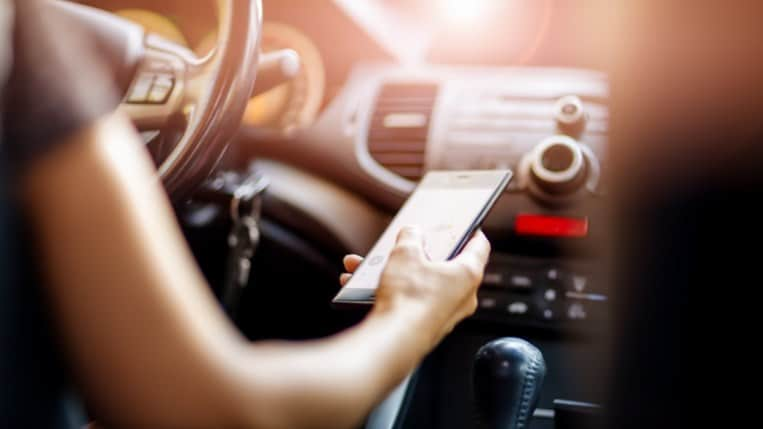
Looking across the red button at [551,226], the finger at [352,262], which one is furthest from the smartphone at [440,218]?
the red button at [551,226]

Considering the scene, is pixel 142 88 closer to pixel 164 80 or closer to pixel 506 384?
pixel 164 80

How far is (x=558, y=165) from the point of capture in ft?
4.12

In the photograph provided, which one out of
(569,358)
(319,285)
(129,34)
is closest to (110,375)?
(129,34)

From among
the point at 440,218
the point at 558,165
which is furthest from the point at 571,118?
the point at 440,218

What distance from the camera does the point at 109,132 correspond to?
52 cm

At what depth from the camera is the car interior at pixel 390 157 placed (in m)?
0.96

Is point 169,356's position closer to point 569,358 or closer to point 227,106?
point 227,106

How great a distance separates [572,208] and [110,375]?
0.87 metres

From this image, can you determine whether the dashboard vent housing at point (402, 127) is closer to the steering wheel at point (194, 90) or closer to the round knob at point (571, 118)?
the round knob at point (571, 118)

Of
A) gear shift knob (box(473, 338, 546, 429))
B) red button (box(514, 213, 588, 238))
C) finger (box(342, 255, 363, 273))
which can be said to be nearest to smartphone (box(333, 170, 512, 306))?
finger (box(342, 255, 363, 273))

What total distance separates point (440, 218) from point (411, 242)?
0.28 meters

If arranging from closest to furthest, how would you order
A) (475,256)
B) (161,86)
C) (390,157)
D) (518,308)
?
(475,256) < (161,86) < (518,308) < (390,157)

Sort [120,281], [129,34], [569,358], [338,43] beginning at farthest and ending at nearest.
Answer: [338,43]
[569,358]
[129,34]
[120,281]

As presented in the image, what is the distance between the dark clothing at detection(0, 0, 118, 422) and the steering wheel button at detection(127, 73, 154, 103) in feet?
1.26
